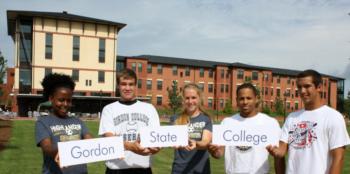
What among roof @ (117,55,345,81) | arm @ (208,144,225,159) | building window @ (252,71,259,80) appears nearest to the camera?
arm @ (208,144,225,159)

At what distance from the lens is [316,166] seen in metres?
4.40

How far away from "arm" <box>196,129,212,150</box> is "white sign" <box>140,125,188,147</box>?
18 cm

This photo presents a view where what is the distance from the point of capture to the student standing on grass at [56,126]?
15.4ft

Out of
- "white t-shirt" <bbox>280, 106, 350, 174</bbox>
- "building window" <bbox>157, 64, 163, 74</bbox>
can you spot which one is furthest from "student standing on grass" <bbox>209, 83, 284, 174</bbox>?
"building window" <bbox>157, 64, 163, 74</bbox>

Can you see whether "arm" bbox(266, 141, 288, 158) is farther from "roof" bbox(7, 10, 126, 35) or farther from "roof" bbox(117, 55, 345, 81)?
"roof" bbox(117, 55, 345, 81)

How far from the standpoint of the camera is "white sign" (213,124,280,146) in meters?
5.12

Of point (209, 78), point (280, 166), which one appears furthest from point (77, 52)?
point (280, 166)

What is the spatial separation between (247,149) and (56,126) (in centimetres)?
254

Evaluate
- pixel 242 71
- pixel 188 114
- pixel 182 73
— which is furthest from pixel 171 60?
pixel 188 114

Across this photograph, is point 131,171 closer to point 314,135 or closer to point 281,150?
point 281,150

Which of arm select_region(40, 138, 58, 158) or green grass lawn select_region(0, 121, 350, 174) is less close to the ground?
arm select_region(40, 138, 58, 158)

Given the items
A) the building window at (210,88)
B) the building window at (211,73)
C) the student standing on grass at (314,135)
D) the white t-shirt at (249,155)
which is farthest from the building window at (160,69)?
the student standing on grass at (314,135)

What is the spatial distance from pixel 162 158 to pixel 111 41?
160 feet

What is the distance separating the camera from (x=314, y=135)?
4426 millimetres
